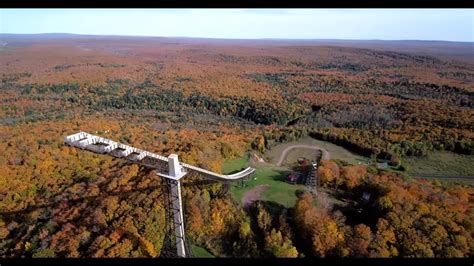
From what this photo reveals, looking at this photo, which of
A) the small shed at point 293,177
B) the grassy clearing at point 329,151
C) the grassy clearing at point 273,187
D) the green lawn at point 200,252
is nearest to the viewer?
the green lawn at point 200,252

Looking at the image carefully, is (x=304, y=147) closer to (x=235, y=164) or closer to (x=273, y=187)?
(x=235, y=164)

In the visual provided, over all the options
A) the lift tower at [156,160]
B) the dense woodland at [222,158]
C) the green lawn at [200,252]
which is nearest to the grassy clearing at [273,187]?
the dense woodland at [222,158]

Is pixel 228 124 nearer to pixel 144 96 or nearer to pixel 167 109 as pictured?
pixel 167 109

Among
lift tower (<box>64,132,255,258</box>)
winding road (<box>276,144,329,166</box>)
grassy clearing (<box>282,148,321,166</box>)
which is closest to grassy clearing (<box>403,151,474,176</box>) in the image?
winding road (<box>276,144,329,166</box>)

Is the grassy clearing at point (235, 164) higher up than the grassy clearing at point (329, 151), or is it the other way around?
the grassy clearing at point (235, 164)

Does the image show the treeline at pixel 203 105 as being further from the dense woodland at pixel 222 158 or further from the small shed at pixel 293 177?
the small shed at pixel 293 177

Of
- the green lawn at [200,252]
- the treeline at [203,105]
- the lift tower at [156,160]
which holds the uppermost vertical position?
the lift tower at [156,160]

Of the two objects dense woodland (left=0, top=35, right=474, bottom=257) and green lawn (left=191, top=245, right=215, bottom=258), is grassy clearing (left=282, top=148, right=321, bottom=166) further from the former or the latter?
green lawn (left=191, top=245, right=215, bottom=258)
